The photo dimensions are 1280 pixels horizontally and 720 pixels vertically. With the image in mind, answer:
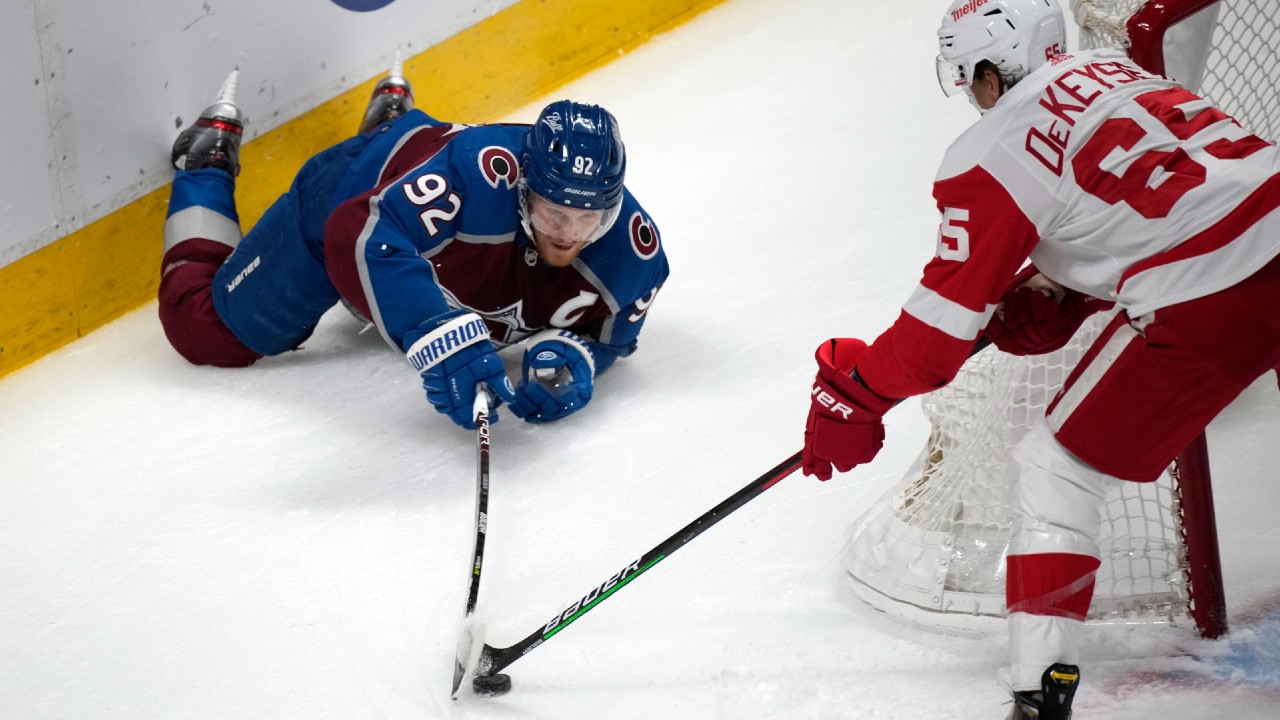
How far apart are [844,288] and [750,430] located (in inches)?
27.8

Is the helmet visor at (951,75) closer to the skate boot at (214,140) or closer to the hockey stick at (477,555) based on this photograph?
the hockey stick at (477,555)

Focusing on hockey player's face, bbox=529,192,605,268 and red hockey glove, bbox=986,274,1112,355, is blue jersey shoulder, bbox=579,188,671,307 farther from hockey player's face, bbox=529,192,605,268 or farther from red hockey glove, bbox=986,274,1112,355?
red hockey glove, bbox=986,274,1112,355

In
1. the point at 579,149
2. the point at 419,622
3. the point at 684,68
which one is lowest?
the point at 684,68

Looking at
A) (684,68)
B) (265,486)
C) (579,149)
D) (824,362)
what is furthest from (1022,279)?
(684,68)

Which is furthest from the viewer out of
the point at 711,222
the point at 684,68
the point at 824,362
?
the point at 684,68

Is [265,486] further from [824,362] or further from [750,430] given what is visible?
[824,362]

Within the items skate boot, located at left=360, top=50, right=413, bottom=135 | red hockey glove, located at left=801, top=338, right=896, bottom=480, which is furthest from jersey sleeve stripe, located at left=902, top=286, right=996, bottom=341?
skate boot, located at left=360, top=50, right=413, bottom=135

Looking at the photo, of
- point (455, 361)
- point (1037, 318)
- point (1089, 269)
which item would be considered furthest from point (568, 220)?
point (1089, 269)

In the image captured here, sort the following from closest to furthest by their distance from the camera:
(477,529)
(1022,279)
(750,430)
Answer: (1022,279), (477,529), (750,430)

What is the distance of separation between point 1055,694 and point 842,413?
53 centimetres

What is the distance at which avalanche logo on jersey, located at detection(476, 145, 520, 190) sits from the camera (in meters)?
2.93

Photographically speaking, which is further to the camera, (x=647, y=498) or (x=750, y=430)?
(x=750, y=430)

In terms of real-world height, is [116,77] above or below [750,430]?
above

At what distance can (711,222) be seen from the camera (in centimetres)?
398
